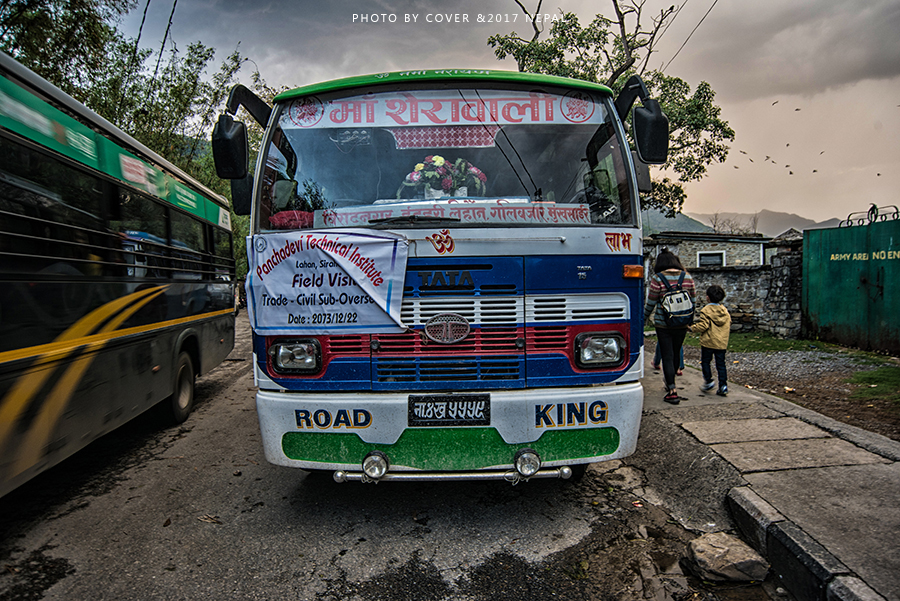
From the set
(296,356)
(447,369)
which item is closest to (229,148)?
(296,356)

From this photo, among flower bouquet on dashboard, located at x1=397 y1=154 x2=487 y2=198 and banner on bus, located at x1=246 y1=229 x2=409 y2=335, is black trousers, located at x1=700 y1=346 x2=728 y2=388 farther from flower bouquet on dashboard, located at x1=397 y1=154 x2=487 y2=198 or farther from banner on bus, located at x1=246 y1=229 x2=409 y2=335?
A: banner on bus, located at x1=246 y1=229 x2=409 y2=335

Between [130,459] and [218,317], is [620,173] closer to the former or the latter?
[130,459]

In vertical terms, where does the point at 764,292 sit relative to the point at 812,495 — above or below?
above

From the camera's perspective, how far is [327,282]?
9.77 feet

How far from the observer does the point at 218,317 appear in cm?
738

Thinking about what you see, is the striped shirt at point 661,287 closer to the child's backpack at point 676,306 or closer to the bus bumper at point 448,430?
the child's backpack at point 676,306

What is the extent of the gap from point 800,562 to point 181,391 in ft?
19.1

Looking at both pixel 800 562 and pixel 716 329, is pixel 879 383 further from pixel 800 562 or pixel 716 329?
pixel 800 562

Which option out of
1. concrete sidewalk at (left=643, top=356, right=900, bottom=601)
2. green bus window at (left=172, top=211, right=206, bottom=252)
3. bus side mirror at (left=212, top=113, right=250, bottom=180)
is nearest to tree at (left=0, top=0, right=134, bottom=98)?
green bus window at (left=172, top=211, right=206, bottom=252)

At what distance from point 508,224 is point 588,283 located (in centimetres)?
56

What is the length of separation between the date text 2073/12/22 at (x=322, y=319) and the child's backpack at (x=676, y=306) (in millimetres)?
A: 3875

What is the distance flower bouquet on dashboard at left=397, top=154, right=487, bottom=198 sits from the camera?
326cm

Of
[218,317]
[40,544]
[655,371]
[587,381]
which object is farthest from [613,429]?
[218,317]

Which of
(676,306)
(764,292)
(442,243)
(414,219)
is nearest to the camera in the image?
(442,243)
